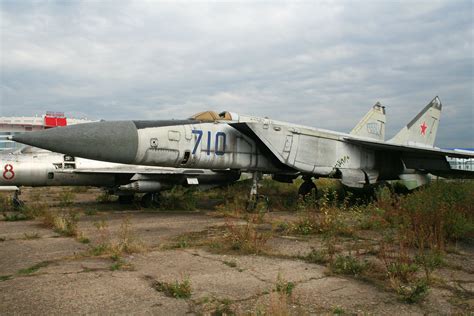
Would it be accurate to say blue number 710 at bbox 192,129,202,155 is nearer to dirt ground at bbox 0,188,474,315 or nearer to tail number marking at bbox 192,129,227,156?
tail number marking at bbox 192,129,227,156

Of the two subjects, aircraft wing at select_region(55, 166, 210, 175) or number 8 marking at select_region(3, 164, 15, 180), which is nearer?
number 8 marking at select_region(3, 164, 15, 180)

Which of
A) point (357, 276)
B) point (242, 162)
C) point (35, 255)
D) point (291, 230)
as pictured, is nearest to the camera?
point (357, 276)

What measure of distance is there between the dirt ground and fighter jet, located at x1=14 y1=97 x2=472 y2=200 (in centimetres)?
245

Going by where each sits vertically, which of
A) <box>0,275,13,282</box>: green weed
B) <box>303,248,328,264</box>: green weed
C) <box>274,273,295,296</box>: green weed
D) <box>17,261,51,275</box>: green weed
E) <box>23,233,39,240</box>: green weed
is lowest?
<box>23,233,39,240</box>: green weed

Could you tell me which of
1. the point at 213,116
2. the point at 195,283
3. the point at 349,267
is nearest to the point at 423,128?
the point at 213,116

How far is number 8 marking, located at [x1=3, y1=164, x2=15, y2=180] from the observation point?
10.9m

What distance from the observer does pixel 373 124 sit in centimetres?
1608

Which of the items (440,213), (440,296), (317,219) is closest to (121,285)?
(440,296)

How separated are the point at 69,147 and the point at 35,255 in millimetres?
2721

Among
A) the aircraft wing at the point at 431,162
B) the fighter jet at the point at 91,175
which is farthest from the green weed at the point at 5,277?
the aircraft wing at the point at 431,162

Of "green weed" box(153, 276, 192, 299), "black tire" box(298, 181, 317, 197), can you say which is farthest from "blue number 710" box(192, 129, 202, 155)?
"black tire" box(298, 181, 317, 197)

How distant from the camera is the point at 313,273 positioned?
4.44m

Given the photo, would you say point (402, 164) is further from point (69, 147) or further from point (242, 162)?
point (69, 147)

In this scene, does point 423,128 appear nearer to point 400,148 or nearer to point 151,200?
point 400,148
